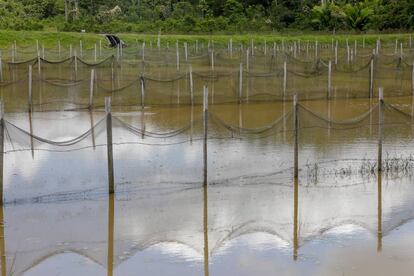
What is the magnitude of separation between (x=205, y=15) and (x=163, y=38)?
10.3m

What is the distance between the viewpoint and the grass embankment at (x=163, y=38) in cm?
3634

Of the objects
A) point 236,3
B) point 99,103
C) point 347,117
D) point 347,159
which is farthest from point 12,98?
point 236,3

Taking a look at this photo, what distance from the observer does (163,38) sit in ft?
127

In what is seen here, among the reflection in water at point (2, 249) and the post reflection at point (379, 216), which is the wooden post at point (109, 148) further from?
the post reflection at point (379, 216)

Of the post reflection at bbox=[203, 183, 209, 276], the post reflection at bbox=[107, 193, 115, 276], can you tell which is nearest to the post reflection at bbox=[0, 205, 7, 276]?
the post reflection at bbox=[107, 193, 115, 276]

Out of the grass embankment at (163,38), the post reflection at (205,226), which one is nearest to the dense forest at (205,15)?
the grass embankment at (163,38)

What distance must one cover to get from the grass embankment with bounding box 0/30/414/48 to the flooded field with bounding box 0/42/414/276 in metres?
16.4

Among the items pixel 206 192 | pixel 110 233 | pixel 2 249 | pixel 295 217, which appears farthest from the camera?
pixel 206 192

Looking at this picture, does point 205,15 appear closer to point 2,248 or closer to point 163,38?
point 163,38

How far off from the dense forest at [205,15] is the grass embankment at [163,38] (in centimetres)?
203

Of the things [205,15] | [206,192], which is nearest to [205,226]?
[206,192]

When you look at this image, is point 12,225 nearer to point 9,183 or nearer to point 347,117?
point 9,183

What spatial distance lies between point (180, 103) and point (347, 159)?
8.09m

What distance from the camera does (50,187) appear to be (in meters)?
11.5
